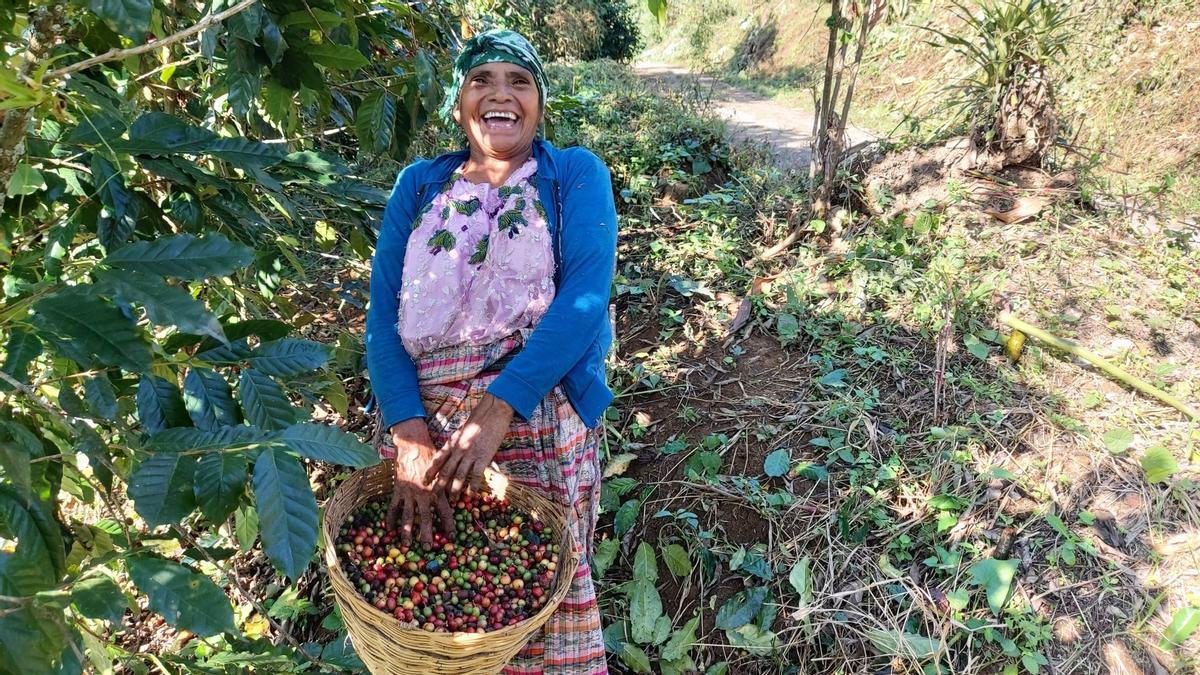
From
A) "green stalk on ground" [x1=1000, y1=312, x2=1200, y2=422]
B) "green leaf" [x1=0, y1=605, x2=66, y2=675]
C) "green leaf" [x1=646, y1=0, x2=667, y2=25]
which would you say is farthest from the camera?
"green stalk on ground" [x1=1000, y1=312, x2=1200, y2=422]

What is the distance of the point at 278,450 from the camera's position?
34.8 inches

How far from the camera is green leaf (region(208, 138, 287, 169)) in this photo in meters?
1.25

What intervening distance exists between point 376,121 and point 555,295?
597 mm

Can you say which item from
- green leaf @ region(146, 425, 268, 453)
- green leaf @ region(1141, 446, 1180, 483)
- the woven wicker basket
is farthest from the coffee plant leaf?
green leaf @ region(1141, 446, 1180, 483)

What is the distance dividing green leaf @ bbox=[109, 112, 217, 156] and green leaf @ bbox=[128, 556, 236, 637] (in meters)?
0.61

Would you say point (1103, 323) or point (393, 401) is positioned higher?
point (393, 401)

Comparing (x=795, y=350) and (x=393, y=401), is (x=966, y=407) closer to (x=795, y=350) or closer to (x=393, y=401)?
(x=795, y=350)

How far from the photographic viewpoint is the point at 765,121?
8812 mm

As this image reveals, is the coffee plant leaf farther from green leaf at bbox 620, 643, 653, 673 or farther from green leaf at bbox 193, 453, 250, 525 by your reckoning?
green leaf at bbox 620, 643, 653, 673

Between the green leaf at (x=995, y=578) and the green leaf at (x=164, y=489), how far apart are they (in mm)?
1918

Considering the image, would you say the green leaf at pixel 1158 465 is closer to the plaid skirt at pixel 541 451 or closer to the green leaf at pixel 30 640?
the plaid skirt at pixel 541 451

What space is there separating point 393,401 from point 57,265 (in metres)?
0.76

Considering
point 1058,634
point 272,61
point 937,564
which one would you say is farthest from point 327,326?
point 1058,634

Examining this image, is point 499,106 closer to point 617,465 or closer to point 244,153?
point 244,153
